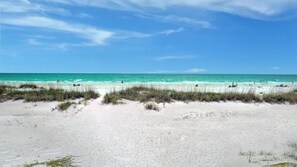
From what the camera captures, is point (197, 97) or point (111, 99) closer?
point (111, 99)

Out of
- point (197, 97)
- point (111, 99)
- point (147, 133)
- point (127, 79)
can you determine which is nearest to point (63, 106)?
point (111, 99)

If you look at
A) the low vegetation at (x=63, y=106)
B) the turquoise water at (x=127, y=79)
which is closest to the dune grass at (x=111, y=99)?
the low vegetation at (x=63, y=106)

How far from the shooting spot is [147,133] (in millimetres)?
10641

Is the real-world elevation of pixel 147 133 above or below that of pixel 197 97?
below

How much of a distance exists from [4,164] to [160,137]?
14.8 feet

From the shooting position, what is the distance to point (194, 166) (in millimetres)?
7477

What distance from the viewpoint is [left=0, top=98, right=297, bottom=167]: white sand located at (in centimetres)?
809

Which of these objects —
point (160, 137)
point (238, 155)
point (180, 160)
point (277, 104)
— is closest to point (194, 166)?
point (180, 160)

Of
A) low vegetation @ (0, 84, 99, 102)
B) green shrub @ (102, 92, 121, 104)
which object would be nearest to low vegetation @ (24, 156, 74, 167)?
green shrub @ (102, 92, 121, 104)

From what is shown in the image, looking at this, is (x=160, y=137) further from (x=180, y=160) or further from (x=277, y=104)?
(x=277, y=104)

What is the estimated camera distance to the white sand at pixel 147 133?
8.09 m

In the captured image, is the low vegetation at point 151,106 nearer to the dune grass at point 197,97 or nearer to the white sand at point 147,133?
the white sand at point 147,133

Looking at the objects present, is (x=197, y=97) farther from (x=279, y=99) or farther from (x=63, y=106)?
(x=63, y=106)

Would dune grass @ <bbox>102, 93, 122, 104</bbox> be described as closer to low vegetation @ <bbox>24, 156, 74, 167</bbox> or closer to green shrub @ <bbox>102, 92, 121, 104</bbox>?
green shrub @ <bbox>102, 92, 121, 104</bbox>
